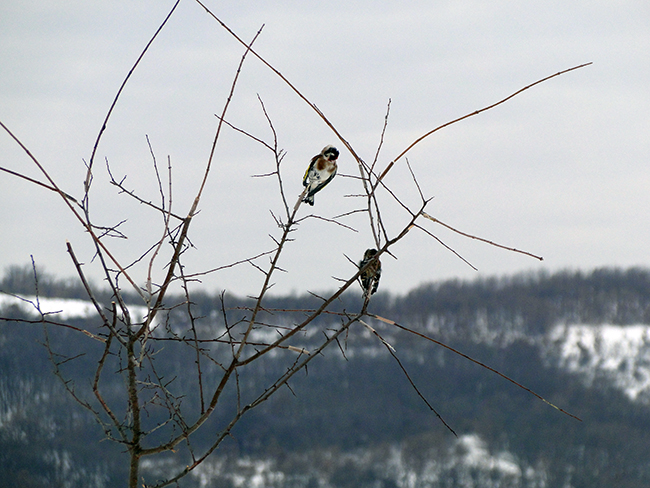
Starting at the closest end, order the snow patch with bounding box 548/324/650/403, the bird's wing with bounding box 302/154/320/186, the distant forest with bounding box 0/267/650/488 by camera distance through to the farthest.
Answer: the bird's wing with bounding box 302/154/320/186 < the distant forest with bounding box 0/267/650/488 < the snow patch with bounding box 548/324/650/403

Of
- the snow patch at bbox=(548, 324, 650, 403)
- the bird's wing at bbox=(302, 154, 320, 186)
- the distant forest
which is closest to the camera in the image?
the bird's wing at bbox=(302, 154, 320, 186)

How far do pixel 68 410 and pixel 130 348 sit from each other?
4015 inches

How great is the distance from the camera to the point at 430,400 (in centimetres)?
9388

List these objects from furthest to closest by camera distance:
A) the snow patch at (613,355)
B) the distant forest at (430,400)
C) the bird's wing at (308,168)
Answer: the snow patch at (613,355) < the distant forest at (430,400) < the bird's wing at (308,168)

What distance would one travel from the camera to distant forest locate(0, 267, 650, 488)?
88938 millimetres

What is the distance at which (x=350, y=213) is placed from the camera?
2160 mm

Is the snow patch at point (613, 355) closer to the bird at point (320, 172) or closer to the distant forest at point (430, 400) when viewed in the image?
the distant forest at point (430, 400)

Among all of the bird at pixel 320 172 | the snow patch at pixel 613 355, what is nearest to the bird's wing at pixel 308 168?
the bird at pixel 320 172

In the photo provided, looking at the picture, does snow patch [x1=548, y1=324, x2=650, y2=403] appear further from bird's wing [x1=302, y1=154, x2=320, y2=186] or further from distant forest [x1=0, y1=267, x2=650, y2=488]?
bird's wing [x1=302, y1=154, x2=320, y2=186]

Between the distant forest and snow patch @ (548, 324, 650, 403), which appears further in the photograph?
snow patch @ (548, 324, 650, 403)

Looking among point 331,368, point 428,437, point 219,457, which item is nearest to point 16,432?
Answer: point 219,457

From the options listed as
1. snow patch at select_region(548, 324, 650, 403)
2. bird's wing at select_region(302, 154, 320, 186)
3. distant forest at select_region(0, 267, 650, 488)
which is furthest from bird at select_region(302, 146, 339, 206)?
snow patch at select_region(548, 324, 650, 403)

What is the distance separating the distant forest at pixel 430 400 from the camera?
8894 cm

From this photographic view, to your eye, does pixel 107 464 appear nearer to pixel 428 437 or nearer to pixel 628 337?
pixel 428 437
